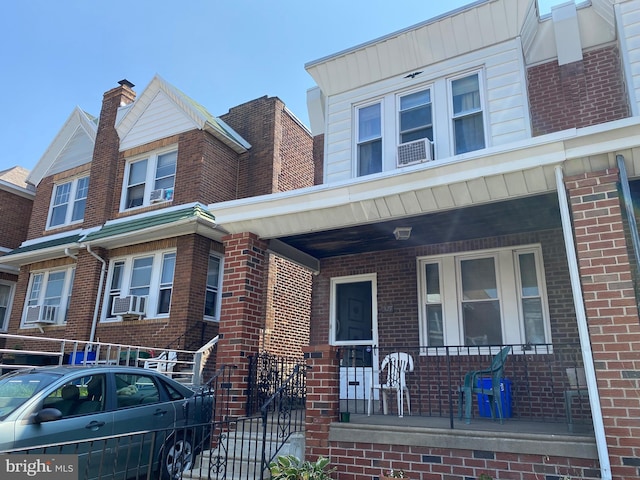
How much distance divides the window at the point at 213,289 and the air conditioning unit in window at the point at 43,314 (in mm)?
5095

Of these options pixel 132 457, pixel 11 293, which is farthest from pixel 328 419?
pixel 11 293

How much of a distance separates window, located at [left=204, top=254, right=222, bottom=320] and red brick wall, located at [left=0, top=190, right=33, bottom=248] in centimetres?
956

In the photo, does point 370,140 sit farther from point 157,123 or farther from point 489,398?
point 157,123

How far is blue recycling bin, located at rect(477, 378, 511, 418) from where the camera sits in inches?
246

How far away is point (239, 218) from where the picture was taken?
6820mm

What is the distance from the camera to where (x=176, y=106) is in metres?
13.4

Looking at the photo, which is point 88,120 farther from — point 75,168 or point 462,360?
point 462,360

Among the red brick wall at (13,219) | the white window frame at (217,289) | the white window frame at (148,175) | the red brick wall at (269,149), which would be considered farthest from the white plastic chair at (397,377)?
the red brick wall at (13,219)

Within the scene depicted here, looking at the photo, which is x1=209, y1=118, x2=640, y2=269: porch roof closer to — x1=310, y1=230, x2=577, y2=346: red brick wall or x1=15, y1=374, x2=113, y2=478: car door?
x1=310, y1=230, x2=577, y2=346: red brick wall

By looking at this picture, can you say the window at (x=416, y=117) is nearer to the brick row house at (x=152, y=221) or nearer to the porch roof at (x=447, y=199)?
the porch roof at (x=447, y=199)

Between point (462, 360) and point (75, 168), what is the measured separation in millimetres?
13427

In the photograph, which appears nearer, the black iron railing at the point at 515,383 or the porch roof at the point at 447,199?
the porch roof at the point at 447,199

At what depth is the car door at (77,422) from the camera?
463 cm

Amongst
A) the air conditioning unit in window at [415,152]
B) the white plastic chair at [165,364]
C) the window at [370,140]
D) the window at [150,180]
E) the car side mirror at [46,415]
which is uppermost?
the window at [150,180]
